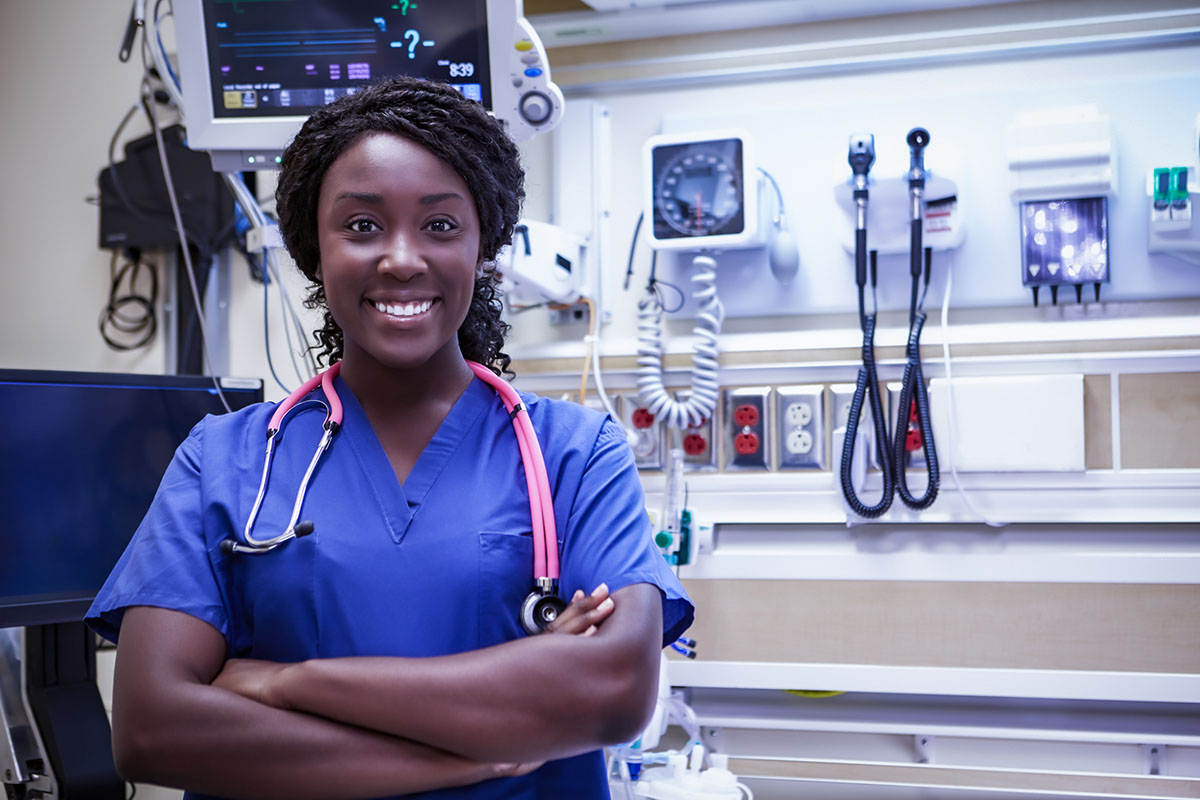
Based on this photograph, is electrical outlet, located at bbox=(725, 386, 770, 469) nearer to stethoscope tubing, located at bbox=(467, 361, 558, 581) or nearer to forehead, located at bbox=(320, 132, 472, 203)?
stethoscope tubing, located at bbox=(467, 361, 558, 581)

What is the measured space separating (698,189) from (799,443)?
0.50 m

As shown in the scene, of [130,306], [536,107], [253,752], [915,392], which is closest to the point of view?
[253,752]

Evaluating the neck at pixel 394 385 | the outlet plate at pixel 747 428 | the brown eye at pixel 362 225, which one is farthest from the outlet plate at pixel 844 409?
the brown eye at pixel 362 225

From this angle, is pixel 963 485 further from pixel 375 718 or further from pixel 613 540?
pixel 375 718

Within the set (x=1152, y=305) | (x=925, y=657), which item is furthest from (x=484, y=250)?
(x=1152, y=305)

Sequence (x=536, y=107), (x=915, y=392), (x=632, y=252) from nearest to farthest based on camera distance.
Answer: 1. (x=536, y=107)
2. (x=915, y=392)
3. (x=632, y=252)

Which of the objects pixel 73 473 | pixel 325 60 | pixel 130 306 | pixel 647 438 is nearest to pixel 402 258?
pixel 325 60

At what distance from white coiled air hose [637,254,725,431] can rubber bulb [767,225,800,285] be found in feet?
0.37

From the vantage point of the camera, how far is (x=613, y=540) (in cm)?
102

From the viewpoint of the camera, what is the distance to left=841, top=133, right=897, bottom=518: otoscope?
1.80 m

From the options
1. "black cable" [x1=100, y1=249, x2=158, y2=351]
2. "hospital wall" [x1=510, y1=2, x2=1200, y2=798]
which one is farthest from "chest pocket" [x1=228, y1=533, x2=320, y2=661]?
"black cable" [x1=100, y1=249, x2=158, y2=351]

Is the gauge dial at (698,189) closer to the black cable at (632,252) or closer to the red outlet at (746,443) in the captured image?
the black cable at (632,252)

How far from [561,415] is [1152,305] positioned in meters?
1.22

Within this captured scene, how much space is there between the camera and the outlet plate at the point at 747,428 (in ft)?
6.34
